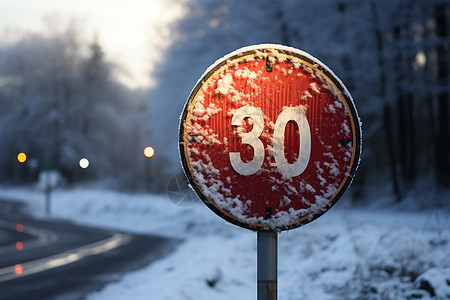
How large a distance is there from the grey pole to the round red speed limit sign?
60 millimetres

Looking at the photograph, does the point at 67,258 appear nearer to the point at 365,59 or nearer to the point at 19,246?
the point at 19,246

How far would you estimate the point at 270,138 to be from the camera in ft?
7.26

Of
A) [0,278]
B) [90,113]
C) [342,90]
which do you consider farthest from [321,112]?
[90,113]

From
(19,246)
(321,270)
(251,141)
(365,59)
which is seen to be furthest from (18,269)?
(365,59)

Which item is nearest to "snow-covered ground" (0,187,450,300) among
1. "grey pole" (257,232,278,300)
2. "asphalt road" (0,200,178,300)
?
"asphalt road" (0,200,178,300)

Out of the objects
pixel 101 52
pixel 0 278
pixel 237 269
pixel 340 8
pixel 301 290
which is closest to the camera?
pixel 301 290

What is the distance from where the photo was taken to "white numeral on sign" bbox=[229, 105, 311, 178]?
7.20ft

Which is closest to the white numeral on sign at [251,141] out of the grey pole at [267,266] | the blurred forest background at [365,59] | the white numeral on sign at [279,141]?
the white numeral on sign at [279,141]

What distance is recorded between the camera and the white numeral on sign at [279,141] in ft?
A: 7.20

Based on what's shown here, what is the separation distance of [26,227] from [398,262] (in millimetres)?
17809

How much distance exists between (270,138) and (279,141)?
39 mm

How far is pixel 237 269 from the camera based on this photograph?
29.5 feet

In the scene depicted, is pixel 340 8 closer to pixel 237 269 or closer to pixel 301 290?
pixel 237 269

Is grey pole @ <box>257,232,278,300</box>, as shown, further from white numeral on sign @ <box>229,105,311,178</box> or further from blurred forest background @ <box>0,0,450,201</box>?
blurred forest background @ <box>0,0,450,201</box>
